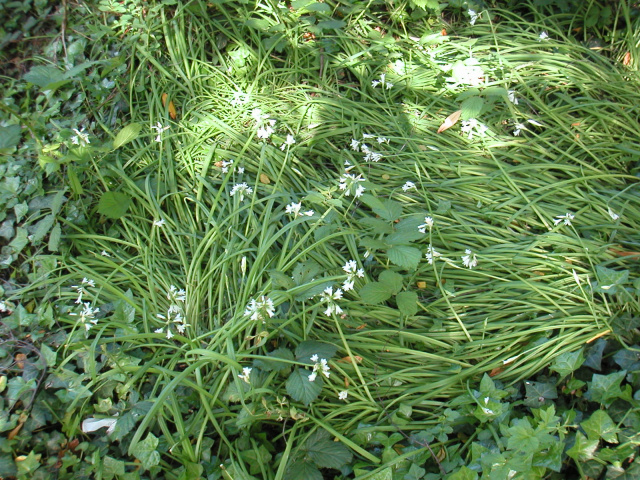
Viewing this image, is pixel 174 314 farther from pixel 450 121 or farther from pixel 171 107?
pixel 450 121

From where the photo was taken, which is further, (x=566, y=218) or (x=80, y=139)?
(x=80, y=139)

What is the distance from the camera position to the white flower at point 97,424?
1602mm

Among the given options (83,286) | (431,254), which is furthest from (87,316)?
(431,254)

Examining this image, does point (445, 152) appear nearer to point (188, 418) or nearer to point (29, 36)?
point (188, 418)

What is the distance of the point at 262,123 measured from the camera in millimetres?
2211

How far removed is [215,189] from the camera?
215 cm

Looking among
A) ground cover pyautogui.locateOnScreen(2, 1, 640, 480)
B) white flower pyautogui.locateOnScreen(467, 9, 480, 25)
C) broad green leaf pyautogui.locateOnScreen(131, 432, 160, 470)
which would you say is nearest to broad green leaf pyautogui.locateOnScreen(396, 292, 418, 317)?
ground cover pyautogui.locateOnScreen(2, 1, 640, 480)

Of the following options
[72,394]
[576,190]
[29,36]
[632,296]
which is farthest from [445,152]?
[29,36]

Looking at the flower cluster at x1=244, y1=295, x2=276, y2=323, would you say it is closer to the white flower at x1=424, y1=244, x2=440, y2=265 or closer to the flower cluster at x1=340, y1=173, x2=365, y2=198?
the flower cluster at x1=340, y1=173, x2=365, y2=198

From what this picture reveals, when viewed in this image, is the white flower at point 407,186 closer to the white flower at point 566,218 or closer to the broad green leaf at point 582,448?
the white flower at point 566,218

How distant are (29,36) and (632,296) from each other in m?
3.17

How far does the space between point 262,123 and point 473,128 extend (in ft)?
3.21

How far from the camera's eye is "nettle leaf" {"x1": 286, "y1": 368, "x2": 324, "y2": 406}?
1.56 metres

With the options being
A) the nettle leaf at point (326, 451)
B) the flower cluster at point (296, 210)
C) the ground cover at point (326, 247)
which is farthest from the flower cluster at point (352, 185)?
the nettle leaf at point (326, 451)
